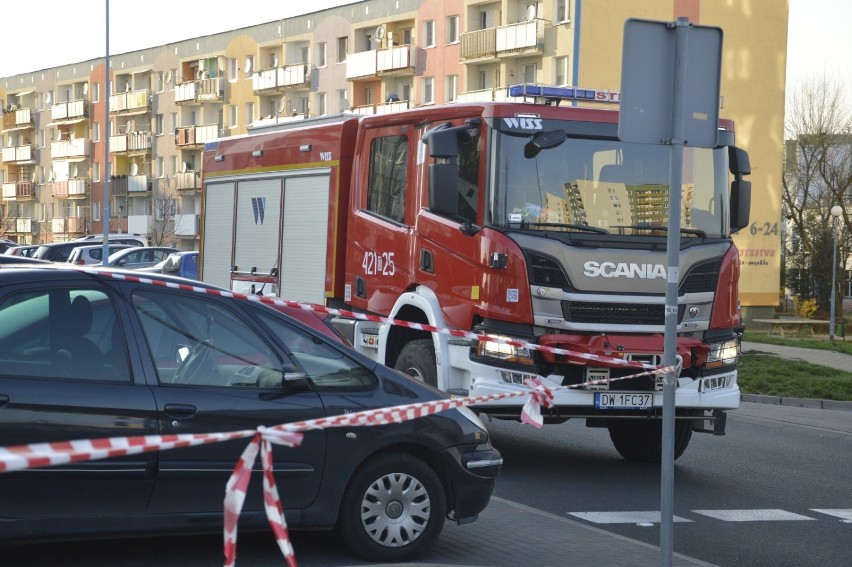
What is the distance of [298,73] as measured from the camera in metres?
66.2

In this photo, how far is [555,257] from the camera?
400 inches

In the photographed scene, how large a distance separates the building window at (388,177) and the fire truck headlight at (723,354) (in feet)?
9.51

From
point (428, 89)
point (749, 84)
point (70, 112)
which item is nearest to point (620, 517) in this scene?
point (749, 84)

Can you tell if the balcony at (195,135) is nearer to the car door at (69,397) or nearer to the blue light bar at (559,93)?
the blue light bar at (559,93)

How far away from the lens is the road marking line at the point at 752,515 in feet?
30.0

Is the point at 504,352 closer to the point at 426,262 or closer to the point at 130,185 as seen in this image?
the point at 426,262

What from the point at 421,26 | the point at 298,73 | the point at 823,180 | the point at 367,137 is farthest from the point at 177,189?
the point at 367,137

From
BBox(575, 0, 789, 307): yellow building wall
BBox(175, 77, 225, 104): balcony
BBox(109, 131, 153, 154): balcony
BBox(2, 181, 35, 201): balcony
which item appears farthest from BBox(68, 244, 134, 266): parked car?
BBox(2, 181, 35, 201): balcony

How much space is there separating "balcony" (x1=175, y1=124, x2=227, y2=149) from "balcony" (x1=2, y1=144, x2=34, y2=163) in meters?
25.5

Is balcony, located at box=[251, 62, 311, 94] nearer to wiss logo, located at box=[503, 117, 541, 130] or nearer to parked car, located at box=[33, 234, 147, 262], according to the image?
parked car, located at box=[33, 234, 147, 262]

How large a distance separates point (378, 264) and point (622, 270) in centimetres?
248

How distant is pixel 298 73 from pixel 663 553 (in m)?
61.9

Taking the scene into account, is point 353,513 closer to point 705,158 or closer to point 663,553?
point 663,553

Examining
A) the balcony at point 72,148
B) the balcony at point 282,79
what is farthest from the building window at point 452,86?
the balcony at point 72,148
